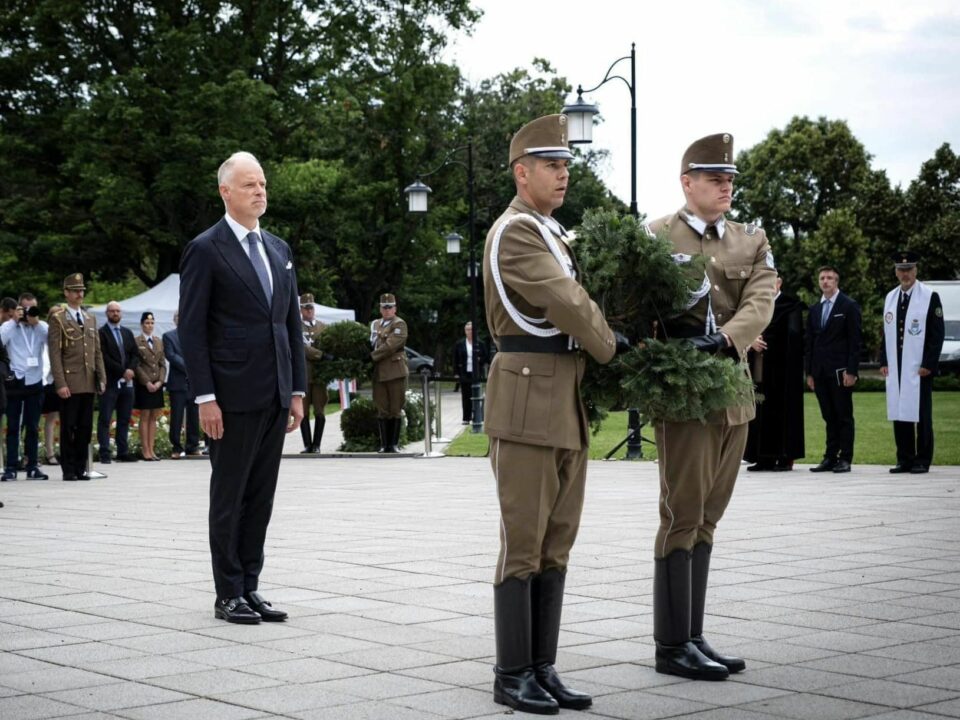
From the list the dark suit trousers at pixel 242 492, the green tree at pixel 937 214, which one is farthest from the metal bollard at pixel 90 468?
the green tree at pixel 937 214

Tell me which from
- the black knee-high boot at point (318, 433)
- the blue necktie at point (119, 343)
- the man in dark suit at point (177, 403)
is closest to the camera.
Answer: the blue necktie at point (119, 343)

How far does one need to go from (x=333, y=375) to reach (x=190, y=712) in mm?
15807

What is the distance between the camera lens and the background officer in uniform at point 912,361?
1540cm

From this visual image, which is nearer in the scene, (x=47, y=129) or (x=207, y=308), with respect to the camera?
(x=207, y=308)

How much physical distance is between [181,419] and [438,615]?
15.2 metres

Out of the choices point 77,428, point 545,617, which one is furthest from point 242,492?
point 77,428

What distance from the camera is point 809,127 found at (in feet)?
240

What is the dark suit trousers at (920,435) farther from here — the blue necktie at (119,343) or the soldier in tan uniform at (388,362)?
the blue necktie at (119,343)

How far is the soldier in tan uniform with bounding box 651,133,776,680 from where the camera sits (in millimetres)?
5840

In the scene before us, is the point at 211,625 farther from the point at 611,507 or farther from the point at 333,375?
the point at 333,375

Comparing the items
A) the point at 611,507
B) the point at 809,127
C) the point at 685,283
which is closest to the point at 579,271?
the point at 685,283

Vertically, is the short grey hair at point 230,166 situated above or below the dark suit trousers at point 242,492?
above

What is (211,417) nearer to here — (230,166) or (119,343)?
(230,166)

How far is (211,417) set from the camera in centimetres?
716
